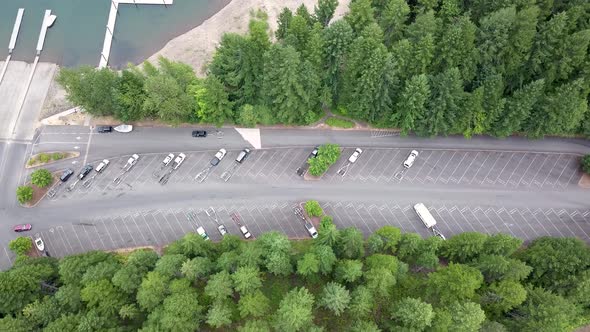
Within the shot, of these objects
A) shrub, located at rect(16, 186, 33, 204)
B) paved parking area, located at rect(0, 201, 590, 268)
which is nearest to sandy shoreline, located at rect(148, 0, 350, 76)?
paved parking area, located at rect(0, 201, 590, 268)

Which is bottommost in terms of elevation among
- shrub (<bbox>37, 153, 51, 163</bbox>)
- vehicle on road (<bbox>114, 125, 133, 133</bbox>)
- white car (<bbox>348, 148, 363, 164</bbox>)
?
shrub (<bbox>37, 153, 51, 163</bbox>)

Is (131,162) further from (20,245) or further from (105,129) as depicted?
(20,245)

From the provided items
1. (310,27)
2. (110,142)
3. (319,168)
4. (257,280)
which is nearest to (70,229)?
(110,142)

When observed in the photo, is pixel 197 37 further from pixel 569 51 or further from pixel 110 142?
pixel 569 51

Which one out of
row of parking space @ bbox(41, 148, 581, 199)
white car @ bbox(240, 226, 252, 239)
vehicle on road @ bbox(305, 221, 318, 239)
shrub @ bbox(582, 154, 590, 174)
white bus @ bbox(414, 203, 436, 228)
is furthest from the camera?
row of parking space @ bbox(41, 148, 581, 199)

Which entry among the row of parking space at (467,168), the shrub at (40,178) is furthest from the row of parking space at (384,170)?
the shrub at (40,178)

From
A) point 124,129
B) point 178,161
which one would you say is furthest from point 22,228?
point 178,161

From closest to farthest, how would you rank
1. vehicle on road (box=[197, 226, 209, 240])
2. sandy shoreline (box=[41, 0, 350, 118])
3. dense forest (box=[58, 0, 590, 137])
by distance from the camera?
dense forest (box=[58, 0, 590, 137]), vehicle on road (box=[197, 226, 209, 240]), sandy shoreline (box=[41, 0, 350, 118])

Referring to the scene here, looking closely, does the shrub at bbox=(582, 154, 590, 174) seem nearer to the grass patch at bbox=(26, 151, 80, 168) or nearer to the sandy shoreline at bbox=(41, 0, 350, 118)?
the sandy shoreline at bbox=(41, 0, 350, 118)
